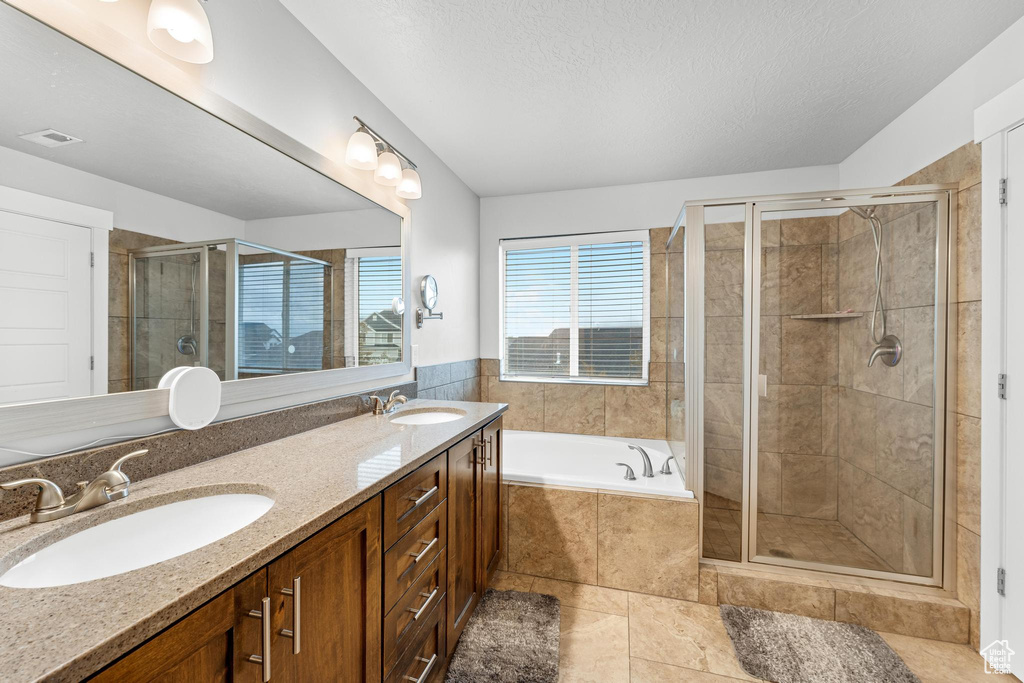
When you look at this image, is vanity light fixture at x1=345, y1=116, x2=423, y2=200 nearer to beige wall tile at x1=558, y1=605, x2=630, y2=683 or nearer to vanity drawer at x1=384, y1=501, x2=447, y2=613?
vanity drawer at x1=384, y1=501, x2=447, y2=613

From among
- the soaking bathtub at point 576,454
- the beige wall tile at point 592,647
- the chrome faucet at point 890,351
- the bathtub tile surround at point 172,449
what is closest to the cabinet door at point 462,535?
the beige wall tile at point 592,647

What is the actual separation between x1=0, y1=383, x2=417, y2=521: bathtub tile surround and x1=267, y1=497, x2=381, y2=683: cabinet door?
0.55 metres

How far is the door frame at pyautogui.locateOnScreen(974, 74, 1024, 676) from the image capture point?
5.26ft

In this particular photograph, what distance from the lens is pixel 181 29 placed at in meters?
1.08

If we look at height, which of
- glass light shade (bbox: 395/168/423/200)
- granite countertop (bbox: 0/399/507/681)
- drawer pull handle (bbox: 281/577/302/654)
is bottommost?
drawer pull handle (bbox: 281/577/302/654)

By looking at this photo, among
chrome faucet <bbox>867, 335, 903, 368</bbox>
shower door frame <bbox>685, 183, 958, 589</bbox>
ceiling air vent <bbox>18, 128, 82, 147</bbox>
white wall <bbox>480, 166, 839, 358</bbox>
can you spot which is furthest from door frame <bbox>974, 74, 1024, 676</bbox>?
ceiling air vent <bbox>18, 128, 82, 147</bbox>

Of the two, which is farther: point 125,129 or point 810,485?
point 810,485

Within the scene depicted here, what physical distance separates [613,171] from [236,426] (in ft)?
8.99

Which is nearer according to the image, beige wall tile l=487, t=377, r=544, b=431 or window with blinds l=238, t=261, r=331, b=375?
window with blinds l=238, t=261, r=331, b=375

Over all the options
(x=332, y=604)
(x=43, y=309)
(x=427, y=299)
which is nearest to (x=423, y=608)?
(x=332, y=604)

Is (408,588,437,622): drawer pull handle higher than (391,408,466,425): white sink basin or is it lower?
lower

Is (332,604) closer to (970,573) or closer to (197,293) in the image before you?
(197,293)

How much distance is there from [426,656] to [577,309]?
2559 mm

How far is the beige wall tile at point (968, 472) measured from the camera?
1.76 meters
